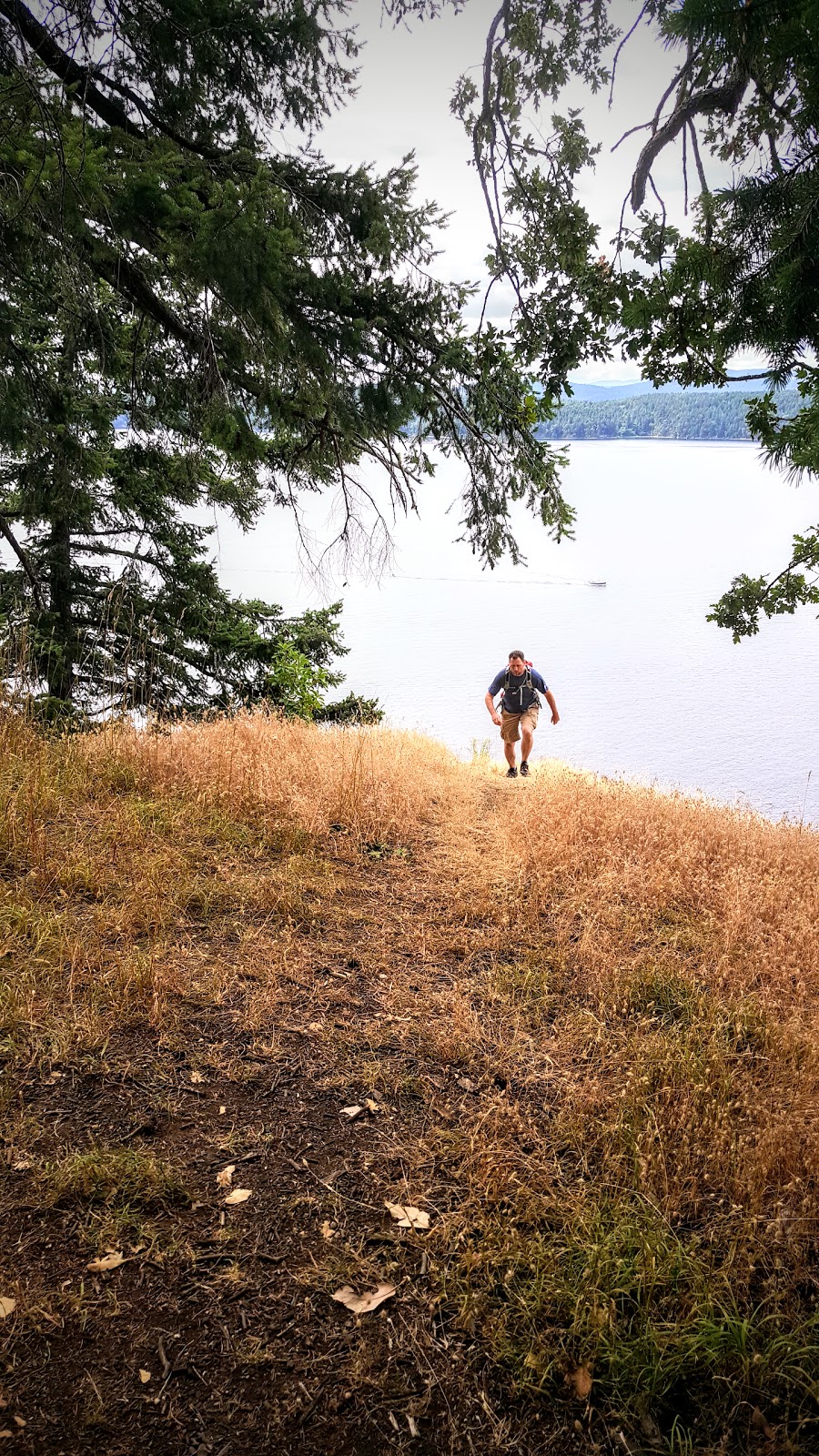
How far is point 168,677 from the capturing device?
11719mm

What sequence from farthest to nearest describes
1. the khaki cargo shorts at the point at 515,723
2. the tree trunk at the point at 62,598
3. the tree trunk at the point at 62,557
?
the khaki cargo shorts at the point at 515,723 → the tree trunk at the point at 62,598 → the tree trunk at the point at 62,557

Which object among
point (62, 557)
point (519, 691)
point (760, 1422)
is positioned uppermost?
point (62, 557)

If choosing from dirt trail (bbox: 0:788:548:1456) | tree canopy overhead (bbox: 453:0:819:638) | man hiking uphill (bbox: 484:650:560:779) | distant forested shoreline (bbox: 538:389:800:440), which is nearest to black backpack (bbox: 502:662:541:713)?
man hiking uphill (bbox: 484:650:560:779)

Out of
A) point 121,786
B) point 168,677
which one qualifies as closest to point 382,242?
point 121,786

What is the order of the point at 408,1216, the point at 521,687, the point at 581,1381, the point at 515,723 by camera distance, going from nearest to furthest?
the point at 581,1381 < the point at 408,1216 < the point at 521,687 < the point at 515,723

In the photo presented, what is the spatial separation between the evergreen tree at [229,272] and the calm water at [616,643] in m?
1.24

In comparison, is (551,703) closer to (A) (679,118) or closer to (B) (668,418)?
(A) (679,118)

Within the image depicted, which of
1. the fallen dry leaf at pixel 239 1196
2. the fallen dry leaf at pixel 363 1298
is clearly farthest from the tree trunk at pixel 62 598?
the fallen dry leaf at pixel 363 1298

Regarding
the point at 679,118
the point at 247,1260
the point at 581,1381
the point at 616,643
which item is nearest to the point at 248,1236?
the point at 247,1260

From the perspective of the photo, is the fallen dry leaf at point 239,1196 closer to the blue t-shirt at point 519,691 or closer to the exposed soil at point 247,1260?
the exposed soil at point 247,1260

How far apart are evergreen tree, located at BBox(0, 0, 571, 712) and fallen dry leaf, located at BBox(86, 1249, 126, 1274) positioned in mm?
4351

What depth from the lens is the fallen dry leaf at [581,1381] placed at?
6.92 ft

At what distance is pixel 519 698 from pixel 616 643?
14.9 metres

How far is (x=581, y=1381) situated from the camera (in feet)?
6.98
